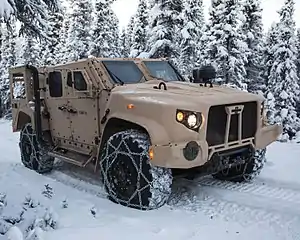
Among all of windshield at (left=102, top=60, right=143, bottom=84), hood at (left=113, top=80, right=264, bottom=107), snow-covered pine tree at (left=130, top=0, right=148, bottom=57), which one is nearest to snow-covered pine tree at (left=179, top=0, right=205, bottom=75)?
snow-covered pine tree at (left=130, top=0, right=148, bottom=57)

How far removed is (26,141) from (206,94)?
4.96 m

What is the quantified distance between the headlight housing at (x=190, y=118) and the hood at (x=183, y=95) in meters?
0.12

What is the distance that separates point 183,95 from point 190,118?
51cm

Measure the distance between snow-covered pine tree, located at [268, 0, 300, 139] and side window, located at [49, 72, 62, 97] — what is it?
22668mm

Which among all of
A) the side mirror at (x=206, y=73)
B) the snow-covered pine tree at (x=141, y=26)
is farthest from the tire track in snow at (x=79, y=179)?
the snow-covered pine tree at (x=141, y=26)

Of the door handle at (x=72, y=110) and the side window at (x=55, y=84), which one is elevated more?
the side window at (x=55, y=84)

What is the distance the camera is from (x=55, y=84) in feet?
26.3

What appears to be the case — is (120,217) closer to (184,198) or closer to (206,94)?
(184,198)

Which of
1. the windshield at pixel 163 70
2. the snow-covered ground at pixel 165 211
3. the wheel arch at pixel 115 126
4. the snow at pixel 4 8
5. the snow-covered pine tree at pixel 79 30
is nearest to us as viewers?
the snow at pixel 4 8

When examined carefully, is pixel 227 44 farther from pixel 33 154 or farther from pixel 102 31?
pixel 33 154

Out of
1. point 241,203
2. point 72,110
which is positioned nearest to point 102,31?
point 72,110

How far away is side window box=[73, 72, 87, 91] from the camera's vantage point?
22.9 feet

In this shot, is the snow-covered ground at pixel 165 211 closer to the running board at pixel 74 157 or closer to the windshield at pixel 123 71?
the running board at pixel 74 157

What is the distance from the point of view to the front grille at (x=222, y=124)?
18.3ft
